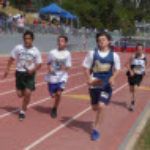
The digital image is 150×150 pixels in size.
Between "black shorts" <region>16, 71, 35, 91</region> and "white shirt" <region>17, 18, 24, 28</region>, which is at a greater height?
"white shirt" <region>17, 18, 24, 28</region>

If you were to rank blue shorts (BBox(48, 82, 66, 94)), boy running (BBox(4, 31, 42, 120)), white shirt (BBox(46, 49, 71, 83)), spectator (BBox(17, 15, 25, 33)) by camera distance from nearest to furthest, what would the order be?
1. boy running (BBox(4, 31, 42, 120))
2. white shirt (BBox(46, 49, 71, 83))
3. blue shorts (BBox(48, 82, 66, 94))
4. spectator (BBox(17, 15, 25, 33))

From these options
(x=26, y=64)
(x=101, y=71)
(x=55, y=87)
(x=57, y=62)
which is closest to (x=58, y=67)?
(x=57, y=62)

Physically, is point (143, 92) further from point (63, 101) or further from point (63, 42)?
point (63, 42)

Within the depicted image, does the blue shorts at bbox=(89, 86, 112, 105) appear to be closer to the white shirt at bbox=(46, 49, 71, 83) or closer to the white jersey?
the white shirt at bbox=(46, 49, 71, 83)

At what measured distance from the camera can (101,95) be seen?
6.41 metres

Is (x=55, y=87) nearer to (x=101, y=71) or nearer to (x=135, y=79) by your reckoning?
(x=101, y=71)

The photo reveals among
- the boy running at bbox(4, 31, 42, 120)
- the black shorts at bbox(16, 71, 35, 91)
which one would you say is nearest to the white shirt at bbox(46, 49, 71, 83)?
the boy running at bbox(4, 31, 42, 120)

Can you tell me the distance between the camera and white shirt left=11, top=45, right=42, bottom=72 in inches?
296

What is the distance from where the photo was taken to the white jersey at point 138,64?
368 inches

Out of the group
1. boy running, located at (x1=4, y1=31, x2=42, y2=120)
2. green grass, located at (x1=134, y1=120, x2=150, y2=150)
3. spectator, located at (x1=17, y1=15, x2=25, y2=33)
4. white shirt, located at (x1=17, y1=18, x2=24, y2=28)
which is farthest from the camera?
spectator, located at (x1=17, y1=15, x2=25, y2=33)

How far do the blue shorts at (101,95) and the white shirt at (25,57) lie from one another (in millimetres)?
1584

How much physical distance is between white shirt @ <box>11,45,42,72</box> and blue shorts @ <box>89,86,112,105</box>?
158 centimetres

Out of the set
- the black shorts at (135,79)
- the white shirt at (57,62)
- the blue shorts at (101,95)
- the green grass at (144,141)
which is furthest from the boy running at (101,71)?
the black shorts at (135,79)

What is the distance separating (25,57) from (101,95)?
1.95m
